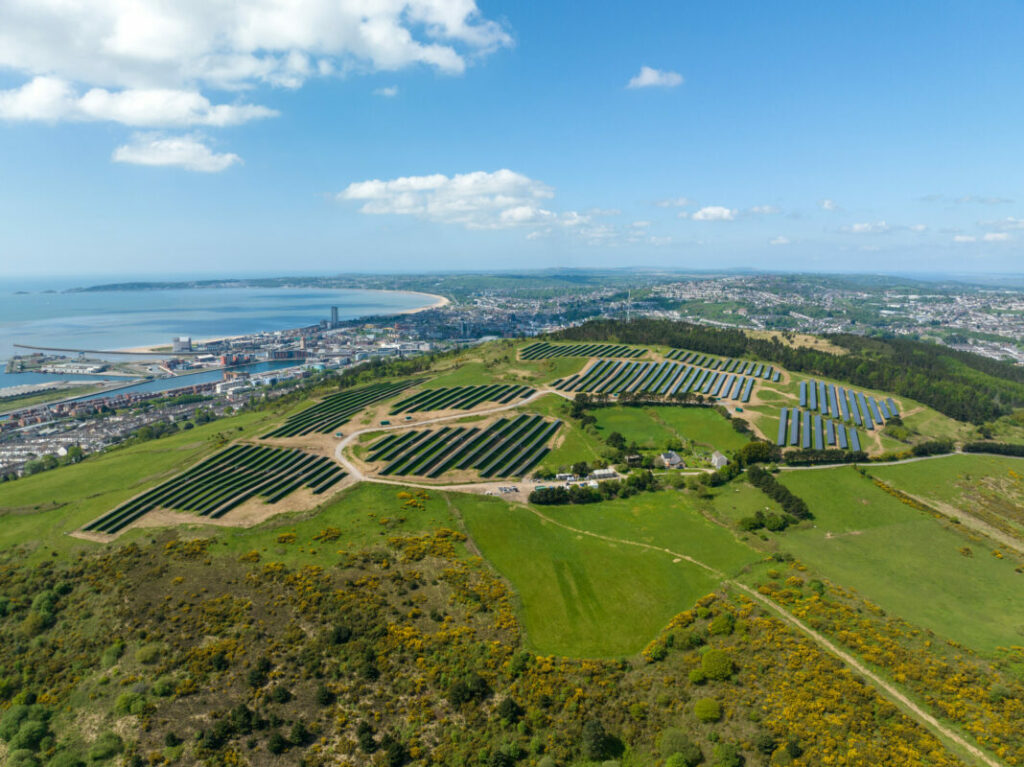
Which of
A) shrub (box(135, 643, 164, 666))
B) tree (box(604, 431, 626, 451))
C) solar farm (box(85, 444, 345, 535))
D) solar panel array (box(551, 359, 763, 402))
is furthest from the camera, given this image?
solar panel array (box(551, 359, 763, 402))

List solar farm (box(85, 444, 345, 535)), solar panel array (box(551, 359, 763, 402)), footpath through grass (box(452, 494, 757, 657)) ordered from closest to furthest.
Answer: footpath through grass (box(452, 494, 757, 657)) → solar farm (box(85, 444, 345, 535)) → solar panel array (box(551, 359, 763, 402))

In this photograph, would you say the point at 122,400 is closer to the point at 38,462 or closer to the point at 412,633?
the point at 38,462

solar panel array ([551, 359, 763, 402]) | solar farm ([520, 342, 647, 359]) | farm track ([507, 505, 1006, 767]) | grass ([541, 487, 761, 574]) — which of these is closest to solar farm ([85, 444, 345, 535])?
grass ([541, 487, 761, 574])

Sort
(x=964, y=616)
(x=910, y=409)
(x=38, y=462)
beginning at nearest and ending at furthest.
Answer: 1. (x=964, y=616)
2. (x=38, y=462)
3. (x=910, y=409)

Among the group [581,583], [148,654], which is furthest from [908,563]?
[148,654]

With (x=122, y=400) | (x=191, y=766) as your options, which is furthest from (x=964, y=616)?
(x=122, y=400)

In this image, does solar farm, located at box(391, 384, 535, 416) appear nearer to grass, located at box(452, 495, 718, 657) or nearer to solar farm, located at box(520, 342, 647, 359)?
solar farm, located at box(520, 342, 647, 359)

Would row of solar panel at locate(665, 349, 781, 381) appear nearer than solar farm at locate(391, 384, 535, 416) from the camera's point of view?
No
